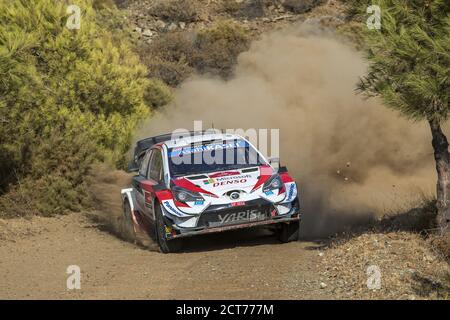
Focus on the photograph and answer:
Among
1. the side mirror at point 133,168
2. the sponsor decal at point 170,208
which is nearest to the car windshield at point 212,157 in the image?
the sponsor decal at point 170,208

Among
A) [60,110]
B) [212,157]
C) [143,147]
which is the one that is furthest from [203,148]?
[60,110]

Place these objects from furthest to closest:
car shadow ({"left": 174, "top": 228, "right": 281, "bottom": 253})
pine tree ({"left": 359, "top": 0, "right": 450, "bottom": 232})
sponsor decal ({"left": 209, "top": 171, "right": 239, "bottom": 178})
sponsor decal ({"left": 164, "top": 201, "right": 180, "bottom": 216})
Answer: car shadow ({"left": 174, "top": 228, "right": 281, "bottom": 253}), sponsor decal ({"left": 209, "top": 171, "right": 239, "bottom": 178}), sponsor decal ({"left": 164, "top": 201, "right": 180, "bottom": 216}), pine tree ({"left": 359, "top": 0, "right": 450, "bottom": 232})

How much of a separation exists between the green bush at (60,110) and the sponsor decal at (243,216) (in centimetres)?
581

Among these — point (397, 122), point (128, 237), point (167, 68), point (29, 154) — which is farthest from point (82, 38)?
point (167, 68)

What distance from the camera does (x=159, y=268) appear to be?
9641mm

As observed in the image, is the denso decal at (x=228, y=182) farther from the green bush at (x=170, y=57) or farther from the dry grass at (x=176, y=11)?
the dry grass at (x=176, y=11)

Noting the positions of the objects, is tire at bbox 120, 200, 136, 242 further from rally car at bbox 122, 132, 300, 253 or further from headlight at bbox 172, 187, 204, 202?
headlight at bbox 172, 187, 204, 202

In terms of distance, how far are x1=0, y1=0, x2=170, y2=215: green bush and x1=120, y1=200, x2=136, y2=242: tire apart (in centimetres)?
287

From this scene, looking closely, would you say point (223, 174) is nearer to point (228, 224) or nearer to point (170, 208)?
point (228, 224)

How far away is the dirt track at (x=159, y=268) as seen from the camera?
318 inches

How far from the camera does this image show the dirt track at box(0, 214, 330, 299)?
8.09 metres

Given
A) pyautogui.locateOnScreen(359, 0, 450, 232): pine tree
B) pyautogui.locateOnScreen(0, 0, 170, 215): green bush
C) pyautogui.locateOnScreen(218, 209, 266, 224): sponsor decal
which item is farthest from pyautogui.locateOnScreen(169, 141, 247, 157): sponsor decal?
pyautogui.locateOnScreen(0, 0, 170, 215): green bush

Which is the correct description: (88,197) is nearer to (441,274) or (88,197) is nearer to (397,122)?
(397,122)

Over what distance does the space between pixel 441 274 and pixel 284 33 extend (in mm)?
22762
